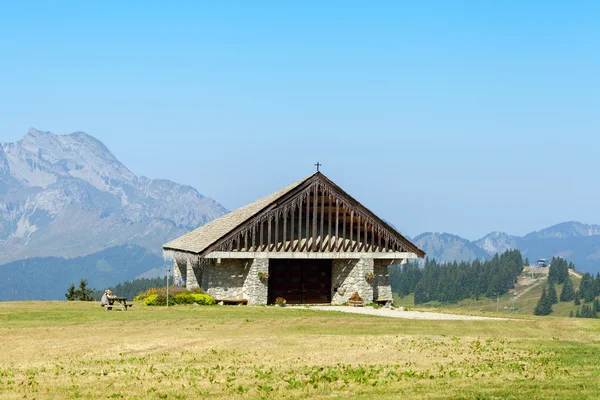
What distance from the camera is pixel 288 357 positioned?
86.8 ft

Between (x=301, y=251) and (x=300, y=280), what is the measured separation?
9.65ft

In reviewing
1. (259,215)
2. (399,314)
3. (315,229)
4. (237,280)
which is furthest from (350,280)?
(399,314)

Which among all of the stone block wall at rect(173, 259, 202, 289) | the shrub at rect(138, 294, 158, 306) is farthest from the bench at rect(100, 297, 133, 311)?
the stone block wall at rect(173, 259, 202, 289)

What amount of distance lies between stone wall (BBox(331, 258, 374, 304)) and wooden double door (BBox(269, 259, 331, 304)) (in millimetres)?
691

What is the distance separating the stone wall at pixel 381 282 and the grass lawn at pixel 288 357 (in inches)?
509

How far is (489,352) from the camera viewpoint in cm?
2828

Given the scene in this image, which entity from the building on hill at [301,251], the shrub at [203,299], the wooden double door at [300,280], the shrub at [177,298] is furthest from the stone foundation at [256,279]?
the shrub at [203,299]

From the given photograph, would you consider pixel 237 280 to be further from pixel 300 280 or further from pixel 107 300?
pixel 107 300

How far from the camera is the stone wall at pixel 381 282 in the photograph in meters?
53.0

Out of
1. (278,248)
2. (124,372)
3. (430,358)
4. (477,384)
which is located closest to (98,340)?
(124,372)

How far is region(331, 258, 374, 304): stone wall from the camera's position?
51688 mm

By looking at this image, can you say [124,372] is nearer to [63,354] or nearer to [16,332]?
[63,354]

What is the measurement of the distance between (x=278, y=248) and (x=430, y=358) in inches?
942

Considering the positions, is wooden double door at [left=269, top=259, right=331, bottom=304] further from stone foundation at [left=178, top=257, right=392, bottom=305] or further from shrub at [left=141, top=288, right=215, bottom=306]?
shrub at [left=141, top=288, right=215, bottom=306]
